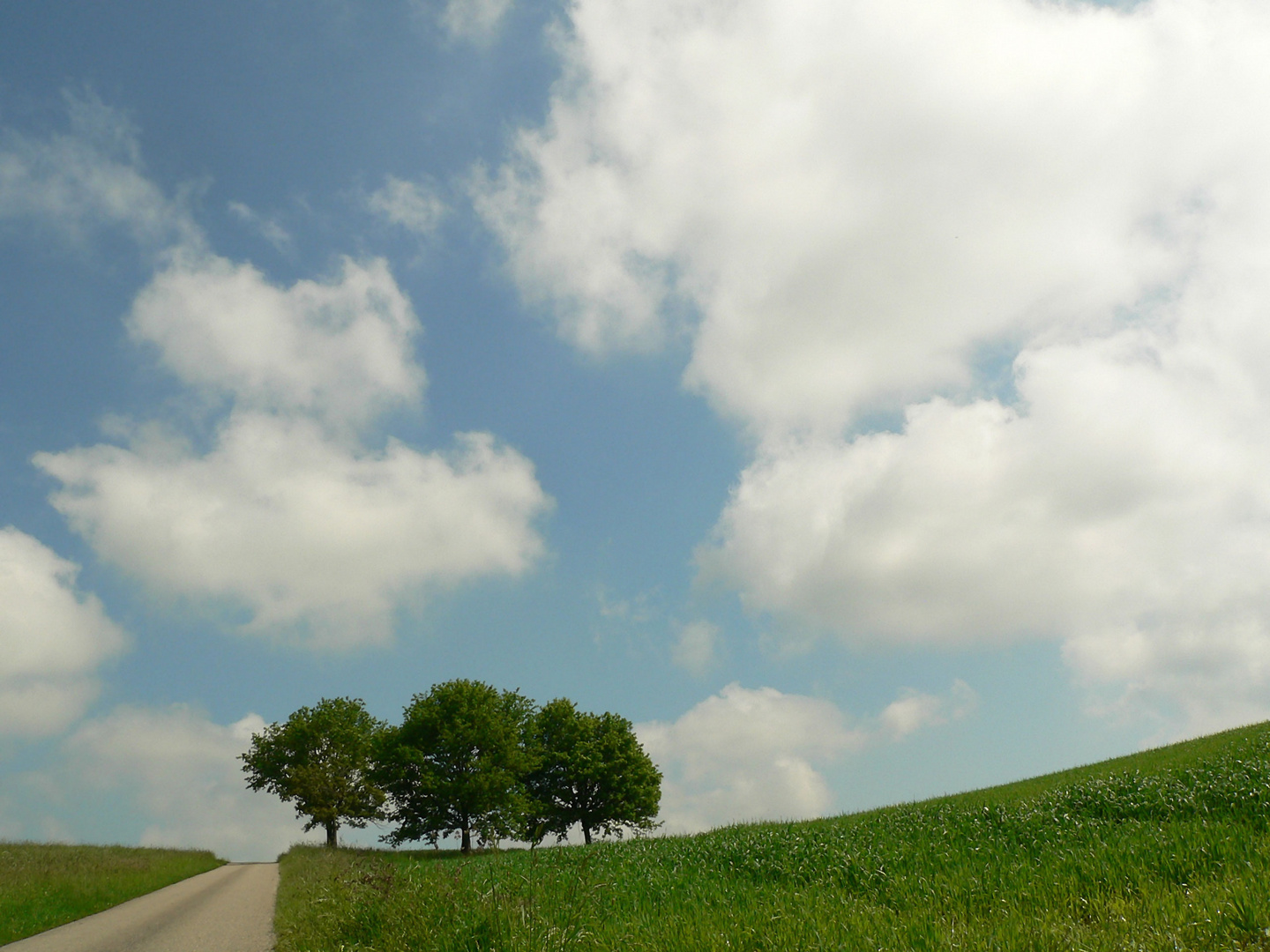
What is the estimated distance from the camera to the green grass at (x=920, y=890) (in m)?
7.60

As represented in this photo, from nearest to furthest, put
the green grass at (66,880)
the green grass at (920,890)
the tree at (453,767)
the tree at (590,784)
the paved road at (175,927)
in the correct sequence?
the green grass at (920,890)
the paved road at (175,927)
the green grass at (66,880)
the tree at (453,767)
the tree at (590,784)

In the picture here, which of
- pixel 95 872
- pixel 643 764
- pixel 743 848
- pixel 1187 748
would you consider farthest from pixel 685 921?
pixel 643 764

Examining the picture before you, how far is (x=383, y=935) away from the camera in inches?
424

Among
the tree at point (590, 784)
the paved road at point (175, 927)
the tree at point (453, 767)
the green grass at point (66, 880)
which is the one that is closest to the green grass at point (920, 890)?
the paved road at point (175, 927)

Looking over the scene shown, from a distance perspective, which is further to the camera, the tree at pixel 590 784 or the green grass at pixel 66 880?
the tree at pixel 590 784

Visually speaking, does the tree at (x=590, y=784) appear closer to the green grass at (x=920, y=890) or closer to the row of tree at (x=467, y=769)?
the row of tree at (x=467, y=769)

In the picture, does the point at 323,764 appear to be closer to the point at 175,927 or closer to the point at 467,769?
the point at 467,769

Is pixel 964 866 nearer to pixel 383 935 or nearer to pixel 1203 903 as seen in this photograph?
pixel 1203 903

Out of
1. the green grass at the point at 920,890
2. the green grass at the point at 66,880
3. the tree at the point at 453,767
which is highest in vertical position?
the tree at the point at 453,767

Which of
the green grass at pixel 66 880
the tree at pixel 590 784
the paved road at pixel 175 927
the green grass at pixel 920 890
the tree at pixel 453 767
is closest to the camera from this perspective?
the green grass at pixel 920 890

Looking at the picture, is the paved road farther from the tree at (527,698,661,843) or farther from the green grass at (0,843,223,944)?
the tree at (527,698,661,843)

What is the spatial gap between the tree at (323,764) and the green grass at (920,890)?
160 feet

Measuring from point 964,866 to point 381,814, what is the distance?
59414 millimetres

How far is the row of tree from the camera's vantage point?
159 ft
